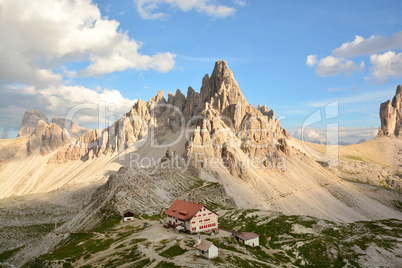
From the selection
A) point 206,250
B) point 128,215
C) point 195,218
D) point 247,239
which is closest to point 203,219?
point 195,218

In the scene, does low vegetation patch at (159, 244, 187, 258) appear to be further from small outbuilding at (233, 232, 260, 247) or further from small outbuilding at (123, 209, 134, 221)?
small outbuilding at (123, 209, 134, 221)

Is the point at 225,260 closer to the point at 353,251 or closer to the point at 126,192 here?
the point at 353,251

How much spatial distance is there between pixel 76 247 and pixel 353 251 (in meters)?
68.0

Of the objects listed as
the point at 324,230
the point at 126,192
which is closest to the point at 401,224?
the point at 324,230

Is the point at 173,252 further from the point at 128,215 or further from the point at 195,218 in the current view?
the point at 128,215

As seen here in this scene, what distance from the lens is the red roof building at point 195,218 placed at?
67.3 meters

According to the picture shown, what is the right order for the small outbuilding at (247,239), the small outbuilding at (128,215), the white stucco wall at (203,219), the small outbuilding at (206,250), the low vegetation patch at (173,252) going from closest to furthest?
the small outbuilding at (206,250) < the low vegetation patch at (173,252) < the small outbuilding at (247,239) < the white stucco wall at (203,219) < the small outbuilding at (128,215)

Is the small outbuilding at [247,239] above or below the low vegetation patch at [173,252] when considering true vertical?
below

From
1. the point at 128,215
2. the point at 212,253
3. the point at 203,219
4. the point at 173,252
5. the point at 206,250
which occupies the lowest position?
the point at 128,215

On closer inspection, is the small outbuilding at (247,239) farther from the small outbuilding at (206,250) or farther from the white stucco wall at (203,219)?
the small outbuilding at (206,250)

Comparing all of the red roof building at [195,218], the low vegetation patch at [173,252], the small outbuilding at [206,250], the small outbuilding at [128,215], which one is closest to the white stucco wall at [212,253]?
the small outbuilding at [206,250]

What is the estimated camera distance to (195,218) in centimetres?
6731

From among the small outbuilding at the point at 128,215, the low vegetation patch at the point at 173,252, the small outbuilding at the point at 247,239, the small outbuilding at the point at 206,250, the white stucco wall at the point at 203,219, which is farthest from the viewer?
the small outbuilding at the point at 128,215

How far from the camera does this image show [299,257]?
6481 centimetres
